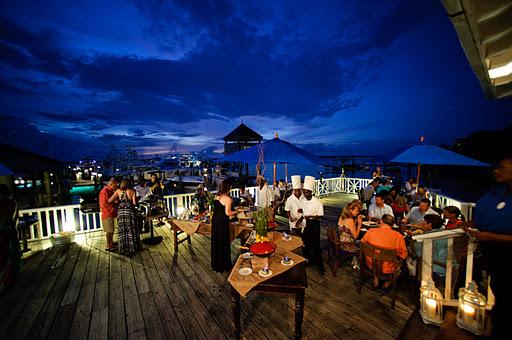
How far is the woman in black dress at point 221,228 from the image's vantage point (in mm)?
3287

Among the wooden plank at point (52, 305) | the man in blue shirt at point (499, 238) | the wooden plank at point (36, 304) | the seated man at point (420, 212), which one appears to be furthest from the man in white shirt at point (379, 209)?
the wooden plank at point (36, 304)

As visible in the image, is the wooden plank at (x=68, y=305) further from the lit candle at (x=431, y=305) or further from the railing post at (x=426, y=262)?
the railing post at (x=426, y=262)

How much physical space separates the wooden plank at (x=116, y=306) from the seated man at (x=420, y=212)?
572 centimetres

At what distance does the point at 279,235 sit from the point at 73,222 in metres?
6.04

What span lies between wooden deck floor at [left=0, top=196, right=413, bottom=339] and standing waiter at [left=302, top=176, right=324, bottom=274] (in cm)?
34

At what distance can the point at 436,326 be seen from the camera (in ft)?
7.35

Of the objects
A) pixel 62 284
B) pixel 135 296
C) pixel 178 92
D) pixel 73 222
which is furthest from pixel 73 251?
pixel 178 92

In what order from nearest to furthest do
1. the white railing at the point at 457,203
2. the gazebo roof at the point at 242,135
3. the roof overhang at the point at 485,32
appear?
the roof overhang at the point at 485,32
the white railing at the point at 457,203
the gazebo roof at the point at 242,135

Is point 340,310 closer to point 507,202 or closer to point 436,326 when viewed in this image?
point 436,326

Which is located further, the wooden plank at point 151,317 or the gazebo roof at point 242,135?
the gazebo roof at point 242,135

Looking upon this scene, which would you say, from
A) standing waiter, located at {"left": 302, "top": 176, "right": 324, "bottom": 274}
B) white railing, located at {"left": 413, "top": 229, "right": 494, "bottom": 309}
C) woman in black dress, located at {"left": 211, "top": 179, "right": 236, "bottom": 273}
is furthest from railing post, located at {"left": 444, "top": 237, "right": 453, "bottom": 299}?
Answer: woman in black dress, located at {"left": 211, "top": 179, "right": 236, "bottom": 273}

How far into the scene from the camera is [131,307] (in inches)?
106

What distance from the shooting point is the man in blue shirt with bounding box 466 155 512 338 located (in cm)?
176

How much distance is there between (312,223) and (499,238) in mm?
2225
